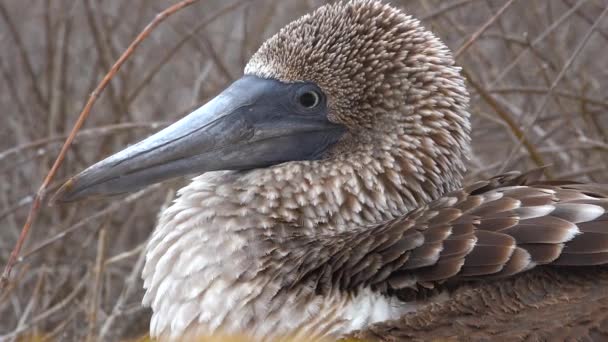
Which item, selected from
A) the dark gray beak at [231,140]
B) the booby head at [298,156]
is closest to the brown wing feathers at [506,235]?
the booby head at [298,156]

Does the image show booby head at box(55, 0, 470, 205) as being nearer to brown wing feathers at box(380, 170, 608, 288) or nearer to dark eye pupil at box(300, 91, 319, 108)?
dark eye pupil at box(300, 91, 319, 108)

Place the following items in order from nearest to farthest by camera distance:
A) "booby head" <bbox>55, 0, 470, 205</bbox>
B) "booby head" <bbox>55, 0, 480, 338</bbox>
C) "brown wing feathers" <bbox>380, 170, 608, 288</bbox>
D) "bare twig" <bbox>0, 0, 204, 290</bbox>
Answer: "brown wing feathers" <bbox>380, 170, 608, 288</bbox> → "bare twig" <bbox>0, 0, 204, 290</bbox> → "booby head" <bbox>55, 0, 480, 338</bbox> → "booby head" <bbox>55, 0, 470, 205</bbox>

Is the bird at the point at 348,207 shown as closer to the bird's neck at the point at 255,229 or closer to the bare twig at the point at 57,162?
the bird's neck at the point at 255,229

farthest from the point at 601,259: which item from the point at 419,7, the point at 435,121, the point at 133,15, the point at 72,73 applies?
the point at 133,15

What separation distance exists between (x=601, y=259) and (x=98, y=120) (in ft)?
15.0

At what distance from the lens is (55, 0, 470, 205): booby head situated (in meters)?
3.85

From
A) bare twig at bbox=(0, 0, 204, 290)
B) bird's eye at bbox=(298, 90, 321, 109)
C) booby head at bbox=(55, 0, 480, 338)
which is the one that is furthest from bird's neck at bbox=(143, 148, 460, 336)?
bare twig at bbox=(0, 0, 204, 290)

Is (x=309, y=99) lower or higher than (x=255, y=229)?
higher

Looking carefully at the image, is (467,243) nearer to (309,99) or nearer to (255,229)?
(255,229)

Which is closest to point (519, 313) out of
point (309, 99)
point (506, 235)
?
point (506, 235)

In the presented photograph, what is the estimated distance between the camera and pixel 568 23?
6633mm

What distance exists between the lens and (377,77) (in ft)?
12.6

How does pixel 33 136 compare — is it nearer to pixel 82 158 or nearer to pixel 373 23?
pixel 82 158

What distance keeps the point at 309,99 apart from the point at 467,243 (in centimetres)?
100
